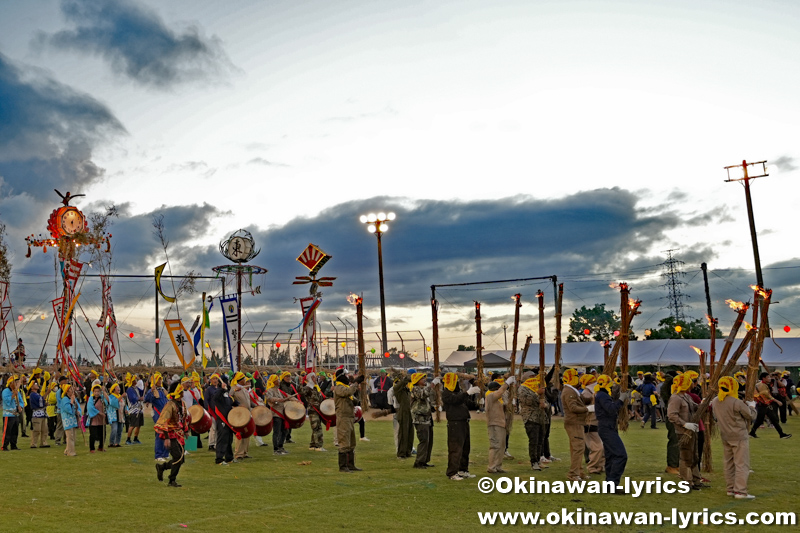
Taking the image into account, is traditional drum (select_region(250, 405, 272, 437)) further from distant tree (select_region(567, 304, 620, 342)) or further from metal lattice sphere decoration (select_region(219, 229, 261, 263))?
distant tree (select_region(567, 304, 620, 342))

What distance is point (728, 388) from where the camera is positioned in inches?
433

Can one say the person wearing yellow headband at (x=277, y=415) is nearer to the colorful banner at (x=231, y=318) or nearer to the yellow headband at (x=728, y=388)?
the colorful banner at (x=231, y=318)

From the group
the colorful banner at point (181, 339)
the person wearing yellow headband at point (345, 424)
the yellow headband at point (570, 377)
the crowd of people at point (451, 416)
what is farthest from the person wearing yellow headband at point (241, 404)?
the yellow headband at point (570, 377)

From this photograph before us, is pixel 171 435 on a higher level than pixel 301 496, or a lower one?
higher

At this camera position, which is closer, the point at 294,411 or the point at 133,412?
the point at 294,411

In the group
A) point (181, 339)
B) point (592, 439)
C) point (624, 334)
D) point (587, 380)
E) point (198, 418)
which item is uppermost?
point (181, 339)

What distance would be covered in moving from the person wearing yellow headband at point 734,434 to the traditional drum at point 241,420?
9.65 metres

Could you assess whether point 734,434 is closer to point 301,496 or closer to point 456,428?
point 456,428

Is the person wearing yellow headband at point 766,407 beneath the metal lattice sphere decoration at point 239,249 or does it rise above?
beneath

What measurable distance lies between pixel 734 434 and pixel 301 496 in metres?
7.15

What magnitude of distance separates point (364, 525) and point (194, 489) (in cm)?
428

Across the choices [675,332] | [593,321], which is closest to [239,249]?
[675,332]

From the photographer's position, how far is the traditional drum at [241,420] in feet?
49.8

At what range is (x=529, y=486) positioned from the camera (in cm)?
1212
